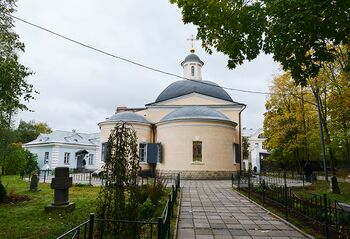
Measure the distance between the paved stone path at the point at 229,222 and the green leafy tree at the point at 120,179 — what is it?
4.56 ft

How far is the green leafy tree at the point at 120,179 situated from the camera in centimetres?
550

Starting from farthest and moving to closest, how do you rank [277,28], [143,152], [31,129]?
[31,129] < [143,152] < [277,28]

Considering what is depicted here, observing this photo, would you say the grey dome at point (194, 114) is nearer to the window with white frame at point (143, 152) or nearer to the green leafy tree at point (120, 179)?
the window with white frame at point (143, 152)

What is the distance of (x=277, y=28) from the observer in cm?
582

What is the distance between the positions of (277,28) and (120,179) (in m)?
4.49

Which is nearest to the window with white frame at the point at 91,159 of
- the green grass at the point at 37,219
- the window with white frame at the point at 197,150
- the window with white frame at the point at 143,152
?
the window with white frame at the point at 143,152

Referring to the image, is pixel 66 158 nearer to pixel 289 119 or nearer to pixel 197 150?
pixel 197 150

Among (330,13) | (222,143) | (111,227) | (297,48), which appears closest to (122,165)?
(111,227)

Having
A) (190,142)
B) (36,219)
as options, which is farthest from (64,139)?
(36,219)

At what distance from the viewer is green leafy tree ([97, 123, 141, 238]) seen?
5504 millimetres

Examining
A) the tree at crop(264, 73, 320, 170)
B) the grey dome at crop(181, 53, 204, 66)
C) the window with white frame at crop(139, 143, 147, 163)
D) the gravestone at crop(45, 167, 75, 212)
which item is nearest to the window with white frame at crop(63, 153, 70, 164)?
the window with white frame at crop(139, 143, 147, 163)

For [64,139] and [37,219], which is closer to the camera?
[37,219]

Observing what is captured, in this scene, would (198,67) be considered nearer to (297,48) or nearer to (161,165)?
(161,165)

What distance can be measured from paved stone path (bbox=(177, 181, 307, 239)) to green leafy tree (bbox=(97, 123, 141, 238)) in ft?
4.56
